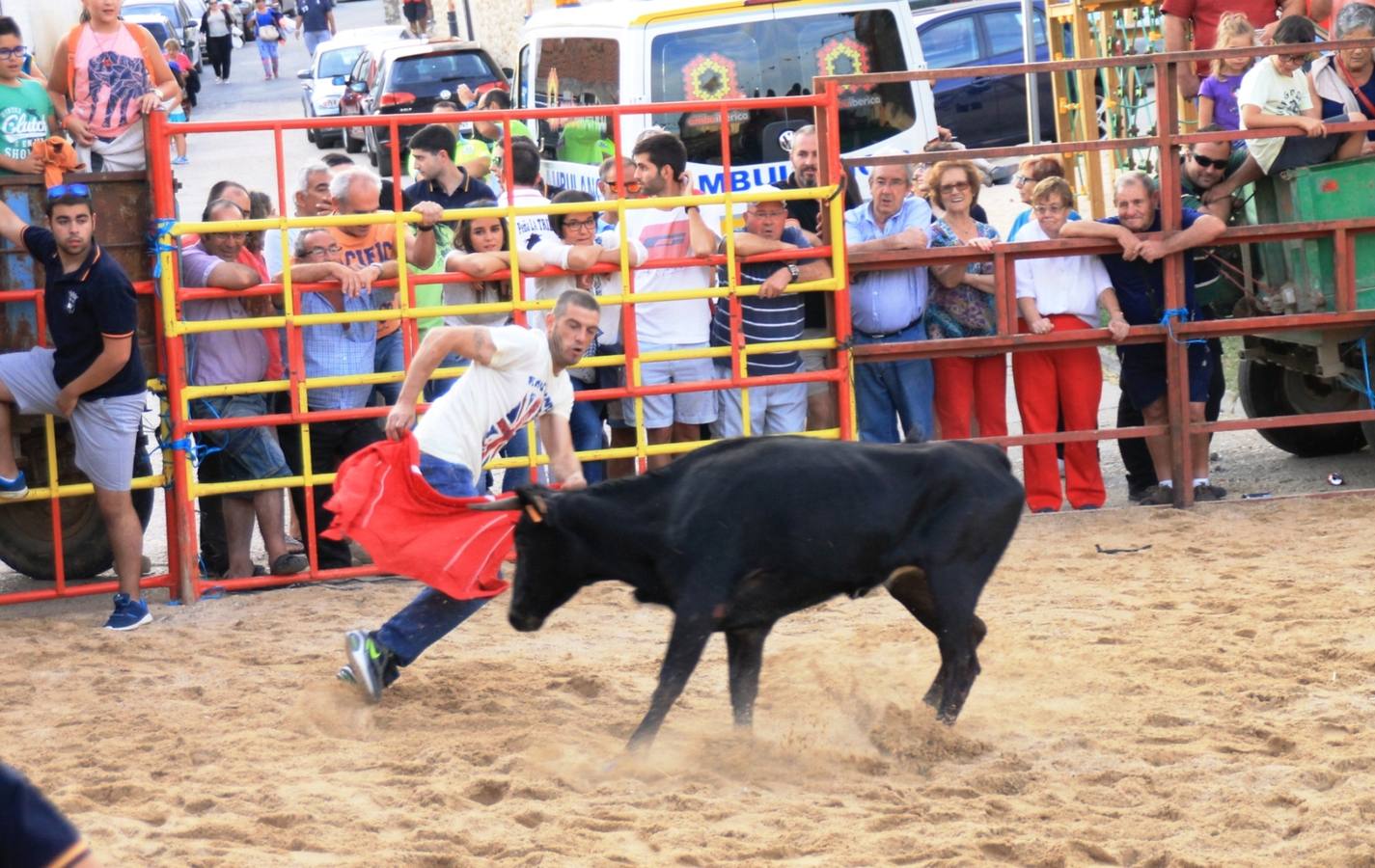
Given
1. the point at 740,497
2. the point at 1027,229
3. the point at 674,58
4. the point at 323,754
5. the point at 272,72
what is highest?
the point at 272,72

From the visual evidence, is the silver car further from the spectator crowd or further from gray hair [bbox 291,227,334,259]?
gray hair [bbox 291,227,334,259]

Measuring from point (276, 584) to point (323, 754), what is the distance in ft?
8.71

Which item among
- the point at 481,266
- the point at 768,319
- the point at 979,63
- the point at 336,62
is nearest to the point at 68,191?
the point at 481,266

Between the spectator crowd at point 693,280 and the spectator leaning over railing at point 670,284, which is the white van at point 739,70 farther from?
the spectator leaning over railing at point 670,284

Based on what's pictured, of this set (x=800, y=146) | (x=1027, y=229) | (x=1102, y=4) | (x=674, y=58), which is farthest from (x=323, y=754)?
(x=1102, y=4)

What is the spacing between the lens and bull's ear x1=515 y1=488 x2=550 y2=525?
5.41 meters

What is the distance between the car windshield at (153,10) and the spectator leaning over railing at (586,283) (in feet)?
101

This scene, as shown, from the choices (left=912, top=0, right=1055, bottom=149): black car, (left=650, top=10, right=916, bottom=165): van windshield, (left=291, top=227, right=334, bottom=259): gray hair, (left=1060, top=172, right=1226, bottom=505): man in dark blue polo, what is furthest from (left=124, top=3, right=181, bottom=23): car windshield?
(left=1060, top=172, right=1226, bottom=505): man in dark blue polo

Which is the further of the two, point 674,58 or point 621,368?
point 674,58

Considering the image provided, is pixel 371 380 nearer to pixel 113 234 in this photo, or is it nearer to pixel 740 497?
pixel 113 234

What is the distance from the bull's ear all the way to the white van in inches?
218

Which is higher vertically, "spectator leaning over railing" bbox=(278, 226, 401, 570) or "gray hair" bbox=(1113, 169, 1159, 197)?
"gray hair" bbox=(1113, 169, 1159, 197)

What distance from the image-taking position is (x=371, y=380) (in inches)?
317

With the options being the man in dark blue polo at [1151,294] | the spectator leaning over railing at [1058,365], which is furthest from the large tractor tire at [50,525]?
the man in dark blue polo at [1151,294]
